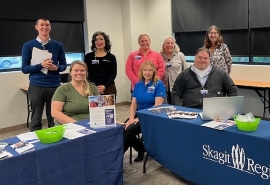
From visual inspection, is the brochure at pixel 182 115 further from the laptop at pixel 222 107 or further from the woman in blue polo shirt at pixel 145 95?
the woman in blue polo shirt at pixel 145 95

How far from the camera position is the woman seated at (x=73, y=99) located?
2.40 meters

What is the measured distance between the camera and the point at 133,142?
302cm

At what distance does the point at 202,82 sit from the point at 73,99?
4.21ft

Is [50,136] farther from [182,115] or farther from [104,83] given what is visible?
[104,83]

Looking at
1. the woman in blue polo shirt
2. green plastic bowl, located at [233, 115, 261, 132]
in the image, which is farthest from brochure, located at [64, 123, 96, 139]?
green plastic bowl, located at [233, 115, 261, 132]

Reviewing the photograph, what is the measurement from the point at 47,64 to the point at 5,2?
2130mm

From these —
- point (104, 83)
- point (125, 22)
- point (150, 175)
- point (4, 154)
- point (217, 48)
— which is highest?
point (125, 22)

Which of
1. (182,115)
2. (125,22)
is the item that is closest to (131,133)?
(182,115)

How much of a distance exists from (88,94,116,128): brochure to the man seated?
0.99 m

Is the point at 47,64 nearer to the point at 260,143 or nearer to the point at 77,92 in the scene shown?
the point at 77,92

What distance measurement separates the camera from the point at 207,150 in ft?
6.89

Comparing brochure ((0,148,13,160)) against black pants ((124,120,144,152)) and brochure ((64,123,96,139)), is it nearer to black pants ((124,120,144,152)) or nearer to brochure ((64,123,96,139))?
brochure ((64,123,96,139))

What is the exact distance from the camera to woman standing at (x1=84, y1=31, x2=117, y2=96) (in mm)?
3340

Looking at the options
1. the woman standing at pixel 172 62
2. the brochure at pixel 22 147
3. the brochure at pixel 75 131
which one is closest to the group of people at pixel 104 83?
the woman standing at pixel 172 62
